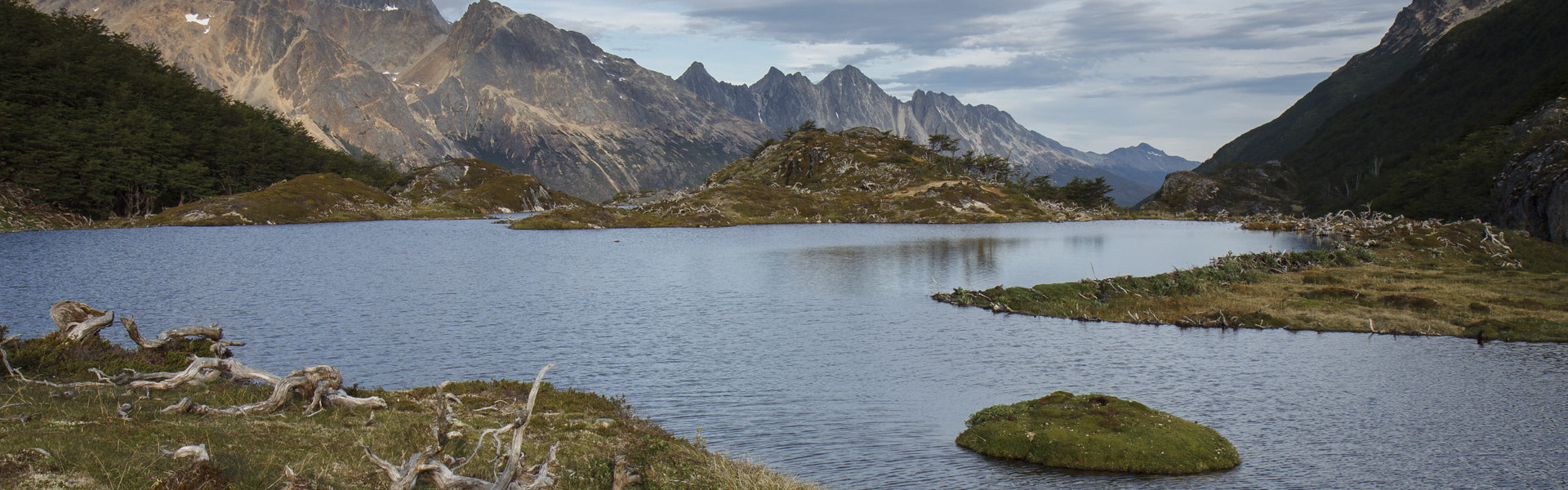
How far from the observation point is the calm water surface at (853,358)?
2584cm

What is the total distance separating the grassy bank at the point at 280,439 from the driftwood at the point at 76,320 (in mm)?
664

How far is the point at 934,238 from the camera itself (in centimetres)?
13612

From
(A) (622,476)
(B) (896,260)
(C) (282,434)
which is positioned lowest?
(A) (622,476)

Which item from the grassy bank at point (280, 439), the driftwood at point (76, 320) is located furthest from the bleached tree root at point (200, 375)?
the driftwood at point (76, 320)

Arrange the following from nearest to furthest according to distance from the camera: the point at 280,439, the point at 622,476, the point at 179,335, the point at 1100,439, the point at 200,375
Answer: the point at 622,476
the point at 280,439
the point at 1100,439
the point at 200,375
the point at 179,335

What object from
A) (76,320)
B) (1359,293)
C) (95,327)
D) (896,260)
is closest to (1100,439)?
(95,327)

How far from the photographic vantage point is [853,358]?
42.1 metres

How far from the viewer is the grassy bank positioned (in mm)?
15852

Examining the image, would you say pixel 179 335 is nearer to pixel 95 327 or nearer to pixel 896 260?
pixel 95 327

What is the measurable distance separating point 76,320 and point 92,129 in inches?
→ 6404

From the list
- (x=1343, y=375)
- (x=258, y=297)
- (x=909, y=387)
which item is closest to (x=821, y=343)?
(x=909, y=387)

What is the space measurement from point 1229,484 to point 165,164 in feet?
655

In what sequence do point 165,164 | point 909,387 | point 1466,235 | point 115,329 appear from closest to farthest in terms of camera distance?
point 909,387 < point 115,329 < point 1466,235 < point 165,164

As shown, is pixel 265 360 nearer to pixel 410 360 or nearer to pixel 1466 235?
pixel 410 360
